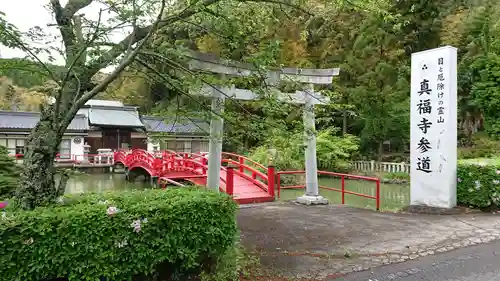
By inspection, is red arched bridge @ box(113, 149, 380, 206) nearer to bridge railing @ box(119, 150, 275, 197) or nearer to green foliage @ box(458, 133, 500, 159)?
bridge railing @ box(119, 150, 275, 197)

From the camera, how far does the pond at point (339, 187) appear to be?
10899 mm

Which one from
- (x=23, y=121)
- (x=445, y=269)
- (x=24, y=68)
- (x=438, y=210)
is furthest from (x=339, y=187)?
(x=23, y=121)

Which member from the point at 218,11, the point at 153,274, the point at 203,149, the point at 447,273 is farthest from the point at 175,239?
the point at 203,149

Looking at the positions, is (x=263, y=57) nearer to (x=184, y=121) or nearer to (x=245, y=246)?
(x=184, y=121)

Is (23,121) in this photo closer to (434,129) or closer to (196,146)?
(196,146)

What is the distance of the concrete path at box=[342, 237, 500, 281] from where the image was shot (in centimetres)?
372

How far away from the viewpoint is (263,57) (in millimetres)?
3592

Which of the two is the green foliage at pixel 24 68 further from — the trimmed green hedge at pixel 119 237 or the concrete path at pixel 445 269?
the concrete path at pixel 445 269

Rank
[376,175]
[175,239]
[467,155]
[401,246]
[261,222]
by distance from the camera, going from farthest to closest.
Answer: [376,175]
[467,155]
[261,222]
[401,246]
[175,239]

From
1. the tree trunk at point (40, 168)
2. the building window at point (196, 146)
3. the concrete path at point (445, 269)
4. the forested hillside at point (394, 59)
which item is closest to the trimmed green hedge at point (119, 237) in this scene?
the tree trunk at point (40, 168)

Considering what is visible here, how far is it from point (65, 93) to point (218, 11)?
167 cm

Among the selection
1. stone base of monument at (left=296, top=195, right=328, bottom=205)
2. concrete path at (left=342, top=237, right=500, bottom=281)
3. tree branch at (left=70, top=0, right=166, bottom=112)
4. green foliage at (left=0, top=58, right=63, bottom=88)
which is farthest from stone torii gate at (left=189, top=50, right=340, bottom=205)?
concrete path at (left=342, top=237, right=500, bottom=281)

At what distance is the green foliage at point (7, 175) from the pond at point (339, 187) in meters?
2.79

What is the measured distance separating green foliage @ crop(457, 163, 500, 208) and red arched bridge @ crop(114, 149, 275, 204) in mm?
4270
